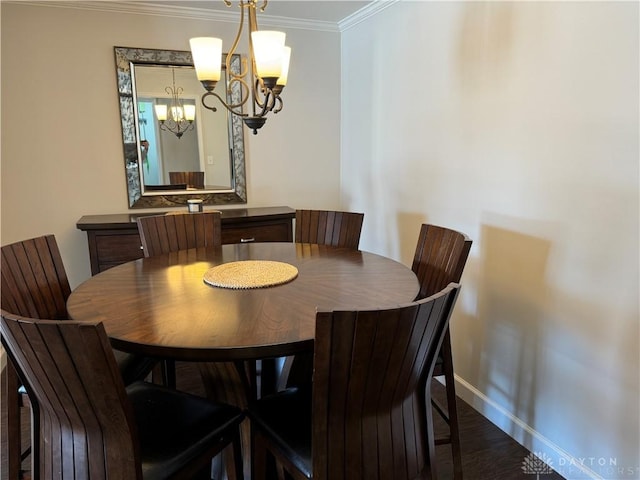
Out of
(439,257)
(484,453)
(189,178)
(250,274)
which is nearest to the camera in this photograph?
(250,274)

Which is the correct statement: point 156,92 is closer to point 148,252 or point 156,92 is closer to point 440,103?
point 148,252

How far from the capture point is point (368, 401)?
3.47ft

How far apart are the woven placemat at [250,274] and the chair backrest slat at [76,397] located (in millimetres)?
614

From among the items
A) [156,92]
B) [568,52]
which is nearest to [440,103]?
[568,52]

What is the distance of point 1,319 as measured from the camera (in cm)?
95

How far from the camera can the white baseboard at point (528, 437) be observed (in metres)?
1.69

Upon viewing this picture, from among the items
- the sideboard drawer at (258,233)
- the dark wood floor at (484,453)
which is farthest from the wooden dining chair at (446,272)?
the sideboard drawer at (258,233)

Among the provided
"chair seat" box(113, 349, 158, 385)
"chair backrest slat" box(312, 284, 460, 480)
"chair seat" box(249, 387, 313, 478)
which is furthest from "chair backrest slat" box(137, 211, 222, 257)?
"chair backrest slat" box(312, 284, 460, 480)

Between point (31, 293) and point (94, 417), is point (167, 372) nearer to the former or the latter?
point (31, 293)

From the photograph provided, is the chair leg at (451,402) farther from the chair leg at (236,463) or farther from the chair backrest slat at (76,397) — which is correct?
the chair backrest slat at (76,397)

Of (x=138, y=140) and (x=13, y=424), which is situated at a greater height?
(x=138, y=140)

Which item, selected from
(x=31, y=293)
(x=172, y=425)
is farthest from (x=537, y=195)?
(x=31, y=293)

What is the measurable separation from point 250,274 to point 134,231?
1311 mm

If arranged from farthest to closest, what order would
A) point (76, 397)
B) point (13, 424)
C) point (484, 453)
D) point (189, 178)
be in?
point (189, 178), point (484, 453), point (13, 424), point (76, 397)
